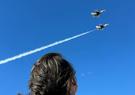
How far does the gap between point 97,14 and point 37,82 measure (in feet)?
380

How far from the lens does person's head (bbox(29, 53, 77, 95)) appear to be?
704 centimetres

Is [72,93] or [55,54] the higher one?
[55,54]

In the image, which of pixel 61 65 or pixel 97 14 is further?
pixel 97 14

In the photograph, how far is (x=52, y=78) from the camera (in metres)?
7.05

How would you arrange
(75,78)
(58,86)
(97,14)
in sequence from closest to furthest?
1. (58,86)
2. (75,78)
3. (97,14)

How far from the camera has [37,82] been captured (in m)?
7.16

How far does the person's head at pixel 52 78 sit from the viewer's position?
23.1 ft

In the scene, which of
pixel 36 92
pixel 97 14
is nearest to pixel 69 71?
pixel 36 92

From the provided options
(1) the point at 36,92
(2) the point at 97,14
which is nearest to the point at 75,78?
(1) the point at 36,92

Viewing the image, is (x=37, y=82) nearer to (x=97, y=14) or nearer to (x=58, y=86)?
(x=58, y=86)

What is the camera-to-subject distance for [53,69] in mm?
7090

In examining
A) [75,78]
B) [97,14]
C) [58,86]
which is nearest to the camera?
[58,86]

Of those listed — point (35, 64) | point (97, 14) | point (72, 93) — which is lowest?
point (72, 93)

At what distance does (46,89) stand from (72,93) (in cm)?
45
